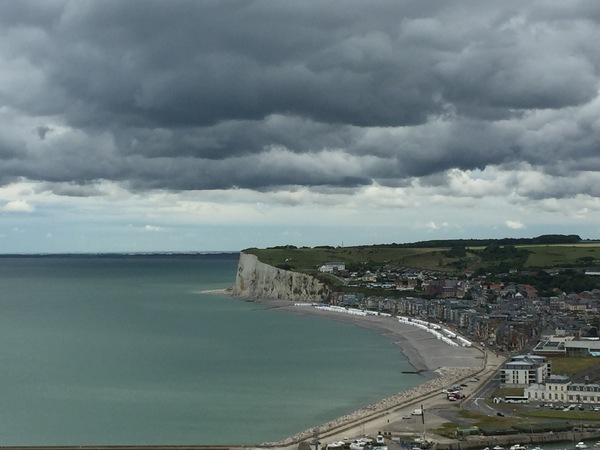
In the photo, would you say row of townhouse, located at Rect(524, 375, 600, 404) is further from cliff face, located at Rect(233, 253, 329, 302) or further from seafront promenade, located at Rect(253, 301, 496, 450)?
cliff face, located at Rect(233, 253, 329, 302)

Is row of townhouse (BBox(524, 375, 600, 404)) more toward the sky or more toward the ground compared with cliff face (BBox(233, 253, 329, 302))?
more toward the ground

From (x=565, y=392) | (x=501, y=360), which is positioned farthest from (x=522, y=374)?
(x=501, y=360)

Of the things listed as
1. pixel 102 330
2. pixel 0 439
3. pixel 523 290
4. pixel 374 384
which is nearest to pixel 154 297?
pixel 102 330

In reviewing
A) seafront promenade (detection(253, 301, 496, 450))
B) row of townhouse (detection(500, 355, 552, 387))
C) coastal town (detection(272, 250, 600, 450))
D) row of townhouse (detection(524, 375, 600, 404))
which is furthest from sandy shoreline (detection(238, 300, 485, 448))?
row of townhouse (detection(524, 375, 600, 404))

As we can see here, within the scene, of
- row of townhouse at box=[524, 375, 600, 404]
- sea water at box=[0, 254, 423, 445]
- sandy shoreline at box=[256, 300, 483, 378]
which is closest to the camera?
sea water at box=[0, 254, 423, 445]

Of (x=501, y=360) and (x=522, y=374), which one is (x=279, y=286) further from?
(x=522, y=374)
